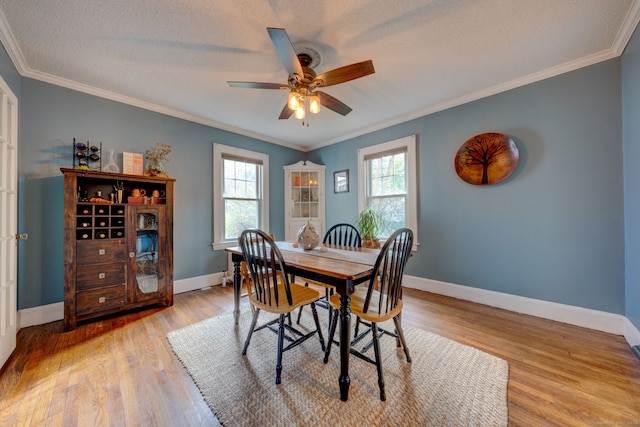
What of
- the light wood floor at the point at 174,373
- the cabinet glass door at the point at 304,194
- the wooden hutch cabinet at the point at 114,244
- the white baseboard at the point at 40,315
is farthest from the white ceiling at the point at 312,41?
the light wood floor at the point at 174,373

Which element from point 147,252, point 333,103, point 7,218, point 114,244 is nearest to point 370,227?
point 333,103

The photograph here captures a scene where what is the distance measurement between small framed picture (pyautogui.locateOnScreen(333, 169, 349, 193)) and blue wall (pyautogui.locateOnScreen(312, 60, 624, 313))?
4.39ft

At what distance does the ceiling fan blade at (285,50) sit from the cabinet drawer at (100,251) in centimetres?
246

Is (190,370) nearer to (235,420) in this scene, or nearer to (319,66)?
(235,420)

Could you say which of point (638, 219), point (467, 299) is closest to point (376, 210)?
point (467, 299)

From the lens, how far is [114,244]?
8.20 ft

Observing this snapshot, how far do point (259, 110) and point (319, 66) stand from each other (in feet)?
4.08

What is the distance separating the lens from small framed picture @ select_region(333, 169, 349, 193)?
4246mm

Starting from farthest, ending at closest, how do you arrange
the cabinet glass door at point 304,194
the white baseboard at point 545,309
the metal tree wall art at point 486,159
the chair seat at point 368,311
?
the cabinet glass door at point 304,194 < the metal tree wall art at point 486,159 < the white baseboard at point 545,309 < the chair seat at point 368,311

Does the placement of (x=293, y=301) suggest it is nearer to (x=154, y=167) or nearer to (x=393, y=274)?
(x=393, y=274)

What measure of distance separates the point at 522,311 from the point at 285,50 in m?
3.33

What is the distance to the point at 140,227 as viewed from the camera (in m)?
2.67

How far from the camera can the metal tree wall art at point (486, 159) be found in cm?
260

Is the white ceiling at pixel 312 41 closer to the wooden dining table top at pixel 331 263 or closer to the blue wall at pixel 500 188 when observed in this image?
the blue wall at pixel 500 188
